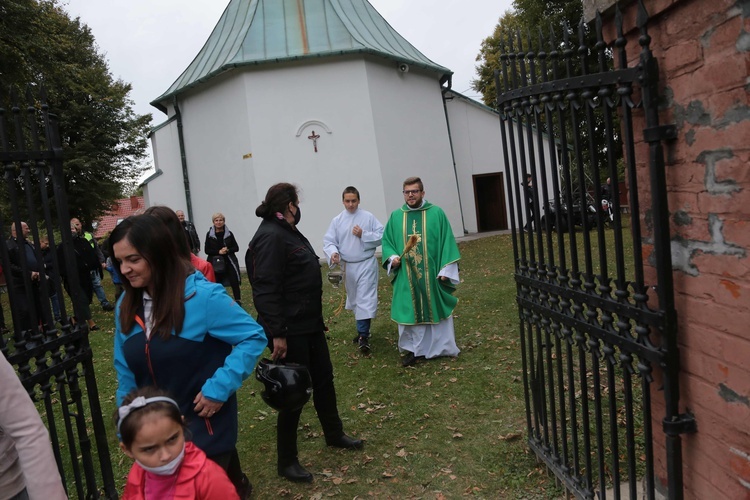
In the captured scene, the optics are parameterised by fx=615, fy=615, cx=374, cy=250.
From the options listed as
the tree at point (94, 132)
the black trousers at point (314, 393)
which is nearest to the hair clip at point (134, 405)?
the black trousers at point (314, 393)

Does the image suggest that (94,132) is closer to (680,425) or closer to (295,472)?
(295,472)

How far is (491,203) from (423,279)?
18.7 m

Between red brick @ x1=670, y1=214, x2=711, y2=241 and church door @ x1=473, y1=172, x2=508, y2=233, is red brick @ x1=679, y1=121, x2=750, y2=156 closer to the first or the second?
red brick @ x1=670, y1=214, x2=711, y2=241

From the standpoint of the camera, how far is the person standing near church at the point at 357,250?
7309 mm

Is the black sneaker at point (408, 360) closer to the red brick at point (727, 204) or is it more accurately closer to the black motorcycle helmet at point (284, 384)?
the black motorcycle helmet at point (284, 384)

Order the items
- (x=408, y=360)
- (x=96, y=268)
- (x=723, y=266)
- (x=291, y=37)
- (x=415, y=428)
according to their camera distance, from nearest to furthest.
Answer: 1. (x=723, y=266)
2. (x=415, y=428)
3. (x=408, y=360)
4. (x=96, y=268)
5. (x=291, y=37)

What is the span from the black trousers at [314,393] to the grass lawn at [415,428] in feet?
0.66

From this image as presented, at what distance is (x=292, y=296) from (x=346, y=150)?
14.3 metres

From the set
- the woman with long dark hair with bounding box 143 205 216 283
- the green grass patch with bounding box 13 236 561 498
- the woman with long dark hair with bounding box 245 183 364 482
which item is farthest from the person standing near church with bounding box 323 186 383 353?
the woman with long dark hair with bounding box 143 205 216 283

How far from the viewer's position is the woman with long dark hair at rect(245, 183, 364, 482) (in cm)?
400

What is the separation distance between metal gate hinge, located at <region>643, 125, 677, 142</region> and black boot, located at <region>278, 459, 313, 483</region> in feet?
9.94

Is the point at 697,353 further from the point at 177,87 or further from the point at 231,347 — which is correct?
the point at 177,87

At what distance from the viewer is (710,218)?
7.23 ft

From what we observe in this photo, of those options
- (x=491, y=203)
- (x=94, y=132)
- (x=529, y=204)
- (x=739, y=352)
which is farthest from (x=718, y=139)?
(x=94, y=132)
